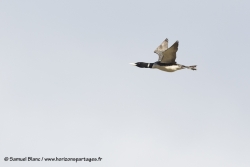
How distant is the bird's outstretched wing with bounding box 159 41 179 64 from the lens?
5595cm

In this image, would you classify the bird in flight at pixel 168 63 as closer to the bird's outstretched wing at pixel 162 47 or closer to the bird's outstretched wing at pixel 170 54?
the bird's outstretched wing at pixel 170 54

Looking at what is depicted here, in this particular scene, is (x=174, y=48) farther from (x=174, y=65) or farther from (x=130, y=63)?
(x=130, y=63)

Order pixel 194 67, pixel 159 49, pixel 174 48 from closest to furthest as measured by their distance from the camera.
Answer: pixel 174 48, pixel 194 67, pixel 159 49

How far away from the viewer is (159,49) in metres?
69.5

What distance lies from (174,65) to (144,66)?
5311 mm

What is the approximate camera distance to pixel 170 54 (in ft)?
189

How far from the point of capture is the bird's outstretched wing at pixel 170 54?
184ft

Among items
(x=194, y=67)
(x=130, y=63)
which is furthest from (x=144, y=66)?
(x=194, y=67)

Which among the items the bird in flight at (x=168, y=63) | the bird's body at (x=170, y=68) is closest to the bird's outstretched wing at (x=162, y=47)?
the bird in flight at (x=168, y=63)

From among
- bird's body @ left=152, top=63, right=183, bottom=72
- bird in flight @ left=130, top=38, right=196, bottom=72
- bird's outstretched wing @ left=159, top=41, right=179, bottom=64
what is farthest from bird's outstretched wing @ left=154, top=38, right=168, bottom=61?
bird's outstretched wing @ left=159, top=41, right=179, bottom=64

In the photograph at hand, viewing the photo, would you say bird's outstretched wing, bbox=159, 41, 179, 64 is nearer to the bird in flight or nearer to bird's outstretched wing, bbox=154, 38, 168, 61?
the bird in flight

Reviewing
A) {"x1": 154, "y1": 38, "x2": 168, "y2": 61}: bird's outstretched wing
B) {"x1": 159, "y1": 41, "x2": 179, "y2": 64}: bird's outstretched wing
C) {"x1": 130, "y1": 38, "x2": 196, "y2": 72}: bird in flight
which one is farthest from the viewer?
{"x1": 154, "y1": 38, "x2": 168, "y2": 61}: bird's outstretched wing

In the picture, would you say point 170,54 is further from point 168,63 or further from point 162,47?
point 162,47

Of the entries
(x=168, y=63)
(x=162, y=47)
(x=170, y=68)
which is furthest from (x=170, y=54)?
(x=162, y=47)
